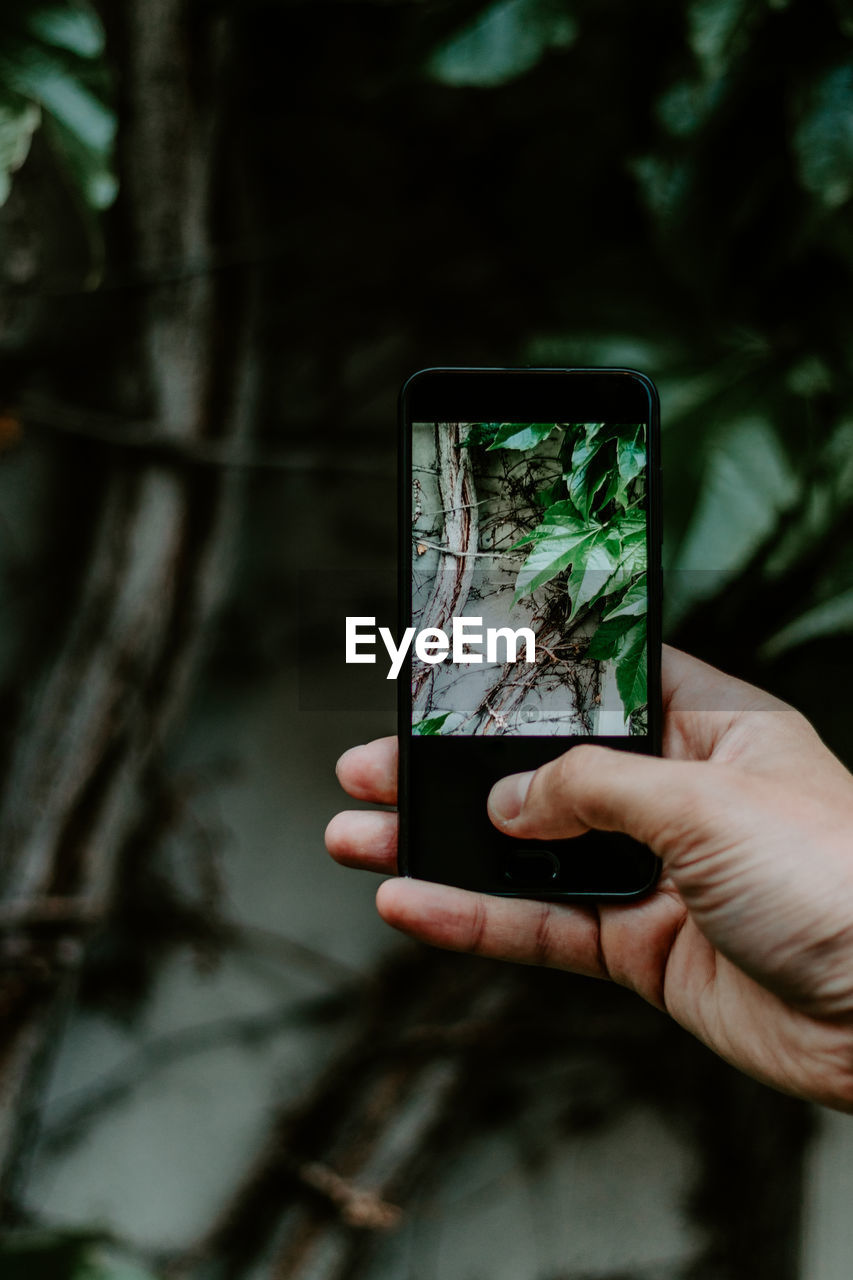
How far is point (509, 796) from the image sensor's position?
0.44 m

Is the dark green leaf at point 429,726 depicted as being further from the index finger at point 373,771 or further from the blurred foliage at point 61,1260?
the blurred foliage at point 61,1260

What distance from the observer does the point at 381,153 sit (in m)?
0.69

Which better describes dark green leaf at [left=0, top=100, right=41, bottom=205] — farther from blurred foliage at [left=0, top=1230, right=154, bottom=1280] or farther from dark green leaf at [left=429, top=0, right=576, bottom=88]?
blurred foliage at [left=0, top=1230, right=154, bottom=1280]

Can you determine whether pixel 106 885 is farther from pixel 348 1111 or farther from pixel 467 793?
pixel 467 793

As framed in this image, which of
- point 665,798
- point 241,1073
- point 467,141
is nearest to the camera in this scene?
point 665,798

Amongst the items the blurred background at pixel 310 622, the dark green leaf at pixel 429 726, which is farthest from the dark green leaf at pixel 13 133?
the dark green leaf at pixel 429 726

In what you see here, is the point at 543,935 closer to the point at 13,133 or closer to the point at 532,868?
the point at 532,868

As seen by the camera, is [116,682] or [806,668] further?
[116,682]

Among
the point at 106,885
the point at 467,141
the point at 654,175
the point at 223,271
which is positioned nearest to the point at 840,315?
the point at 654,175

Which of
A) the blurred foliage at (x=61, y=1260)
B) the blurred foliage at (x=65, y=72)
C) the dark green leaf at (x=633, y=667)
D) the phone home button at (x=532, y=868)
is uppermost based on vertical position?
the blurred foliage at (x=65, y=72)

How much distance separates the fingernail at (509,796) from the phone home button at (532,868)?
28 millimetres

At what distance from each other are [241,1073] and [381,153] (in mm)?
791

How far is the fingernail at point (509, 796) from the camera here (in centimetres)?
44

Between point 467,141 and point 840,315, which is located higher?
point 467,141
